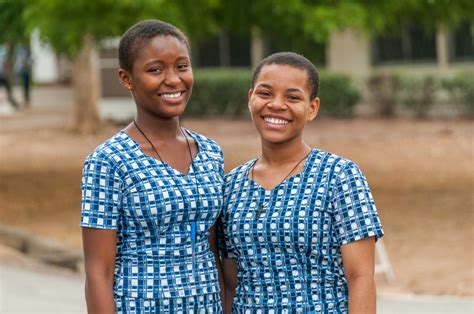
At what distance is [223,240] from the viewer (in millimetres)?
3740

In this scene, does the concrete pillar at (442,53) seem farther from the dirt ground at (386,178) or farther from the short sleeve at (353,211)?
the short sleeve at (353,211)

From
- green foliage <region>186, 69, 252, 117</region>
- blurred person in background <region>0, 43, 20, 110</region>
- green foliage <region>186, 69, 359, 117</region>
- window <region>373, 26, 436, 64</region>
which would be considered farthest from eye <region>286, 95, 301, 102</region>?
blurred person in background <region>0, 43, 20, 110</region>

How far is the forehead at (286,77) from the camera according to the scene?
3.62m

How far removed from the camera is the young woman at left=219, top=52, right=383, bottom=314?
346 centimetres

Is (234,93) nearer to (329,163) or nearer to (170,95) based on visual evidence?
(170,95)

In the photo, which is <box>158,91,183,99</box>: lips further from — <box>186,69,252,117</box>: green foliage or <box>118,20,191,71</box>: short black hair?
<box>186,69,252,117</box>: green foliage

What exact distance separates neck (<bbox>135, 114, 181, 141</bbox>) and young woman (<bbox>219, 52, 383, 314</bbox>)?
11.0 inches

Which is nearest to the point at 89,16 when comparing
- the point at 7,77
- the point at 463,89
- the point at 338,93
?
the point at 463,89

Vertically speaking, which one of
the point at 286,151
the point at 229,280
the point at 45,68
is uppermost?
the point at 45,68

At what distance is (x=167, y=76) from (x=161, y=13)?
23.7 ft

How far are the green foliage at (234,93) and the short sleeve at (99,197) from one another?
23.4 meters

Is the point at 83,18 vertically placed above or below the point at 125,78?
above

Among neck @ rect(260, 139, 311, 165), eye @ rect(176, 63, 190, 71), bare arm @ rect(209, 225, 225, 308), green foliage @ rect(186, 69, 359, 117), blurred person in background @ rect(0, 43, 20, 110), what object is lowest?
bare arm @ rect(209, 225, 225, 308)

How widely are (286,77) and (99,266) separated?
0.85 metres
